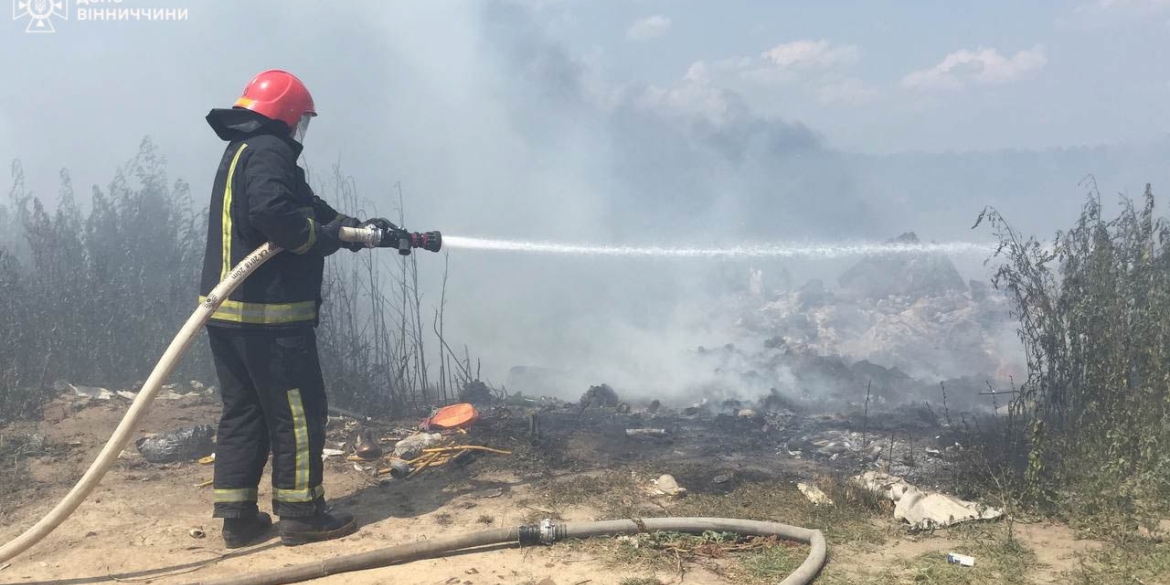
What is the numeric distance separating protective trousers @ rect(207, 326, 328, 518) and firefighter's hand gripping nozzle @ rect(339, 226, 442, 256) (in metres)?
0.54

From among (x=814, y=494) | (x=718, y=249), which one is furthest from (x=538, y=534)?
(x=718, y=249)

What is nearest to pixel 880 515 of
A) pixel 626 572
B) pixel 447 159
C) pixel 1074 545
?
pixel 1074 545

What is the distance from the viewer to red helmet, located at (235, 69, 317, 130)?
3.82m

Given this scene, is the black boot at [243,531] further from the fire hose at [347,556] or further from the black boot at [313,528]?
the fire hose at [347,556]

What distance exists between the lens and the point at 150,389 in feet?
11.1

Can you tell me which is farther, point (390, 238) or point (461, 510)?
point (461, 510)

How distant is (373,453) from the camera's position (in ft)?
16.8

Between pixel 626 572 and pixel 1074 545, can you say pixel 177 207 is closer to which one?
pixel 626 572

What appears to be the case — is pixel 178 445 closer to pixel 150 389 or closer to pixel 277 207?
pixel 150 389

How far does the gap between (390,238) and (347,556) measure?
158 cm

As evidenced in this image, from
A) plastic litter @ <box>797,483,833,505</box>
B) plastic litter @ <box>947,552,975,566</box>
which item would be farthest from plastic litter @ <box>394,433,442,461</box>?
plastic litter @ <box>947,552,975,566</box>

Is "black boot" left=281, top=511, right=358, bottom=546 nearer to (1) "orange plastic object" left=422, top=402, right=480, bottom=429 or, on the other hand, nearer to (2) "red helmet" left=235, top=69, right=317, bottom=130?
(1) "orange plastic object" left=422, top=402, right=480, bottom=429

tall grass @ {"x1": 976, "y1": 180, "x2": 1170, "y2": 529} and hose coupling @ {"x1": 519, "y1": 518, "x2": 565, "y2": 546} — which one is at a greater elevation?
tall grass @ {"x1": 976, "y1": 180, "x2": 1170, "y2": 529}

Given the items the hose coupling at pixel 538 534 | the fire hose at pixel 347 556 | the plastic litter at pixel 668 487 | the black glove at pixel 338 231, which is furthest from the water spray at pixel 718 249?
the hose coupling at pixel 538 534
